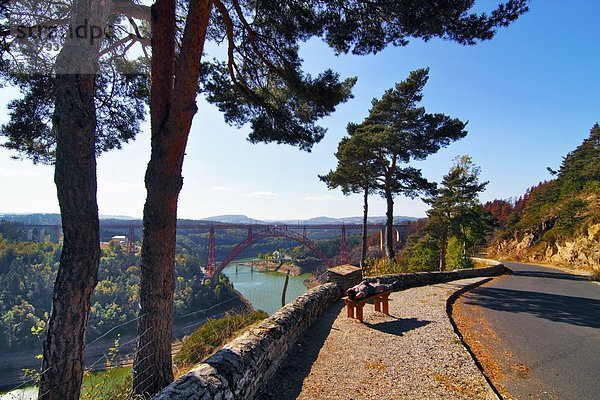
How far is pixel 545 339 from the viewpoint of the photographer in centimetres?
432

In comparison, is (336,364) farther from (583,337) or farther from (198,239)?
(198,239)

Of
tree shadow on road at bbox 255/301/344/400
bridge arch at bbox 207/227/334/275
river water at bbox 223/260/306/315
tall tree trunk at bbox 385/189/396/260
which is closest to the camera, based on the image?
tree shadow on road at bbox 255/301/344/400

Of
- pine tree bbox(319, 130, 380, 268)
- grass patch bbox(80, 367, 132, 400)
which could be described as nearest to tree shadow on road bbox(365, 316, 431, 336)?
grass patch bbox(80, 367, 132, 400)

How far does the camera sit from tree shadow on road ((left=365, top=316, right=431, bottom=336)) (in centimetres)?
446

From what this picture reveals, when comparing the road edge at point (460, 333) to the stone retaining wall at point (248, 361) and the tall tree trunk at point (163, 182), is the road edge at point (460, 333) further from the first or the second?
the tall tree trunk at point (163, 182)

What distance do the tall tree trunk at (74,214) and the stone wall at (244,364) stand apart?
114cm

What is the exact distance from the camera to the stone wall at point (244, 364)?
6.05 feet

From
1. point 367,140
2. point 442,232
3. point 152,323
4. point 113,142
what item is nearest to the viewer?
point 152,323

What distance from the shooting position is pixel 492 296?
25.2ft

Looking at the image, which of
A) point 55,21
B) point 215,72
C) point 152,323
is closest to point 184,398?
point 152,323

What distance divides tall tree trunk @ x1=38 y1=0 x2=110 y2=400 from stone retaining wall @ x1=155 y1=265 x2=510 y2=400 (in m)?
1.13

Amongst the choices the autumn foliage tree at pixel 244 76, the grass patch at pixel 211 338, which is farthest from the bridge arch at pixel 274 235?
the autumn foliage tree at pixel 244 76

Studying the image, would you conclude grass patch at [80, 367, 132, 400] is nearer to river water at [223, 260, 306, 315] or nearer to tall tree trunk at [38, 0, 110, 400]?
tall tree trunk at [38, 0, 110, 400]

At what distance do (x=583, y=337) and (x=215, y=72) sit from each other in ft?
23.6
